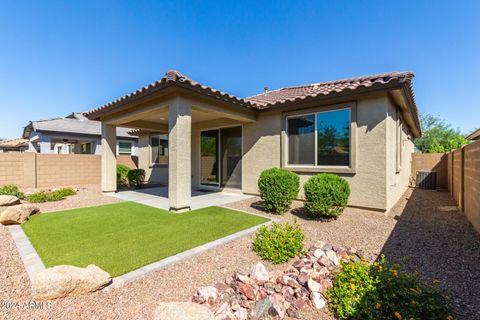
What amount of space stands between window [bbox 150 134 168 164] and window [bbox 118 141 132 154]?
8313mm

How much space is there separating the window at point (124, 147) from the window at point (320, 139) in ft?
58.2

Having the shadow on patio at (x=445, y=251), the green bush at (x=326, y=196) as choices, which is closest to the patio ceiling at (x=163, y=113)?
the green bush at (x=326, y=196)

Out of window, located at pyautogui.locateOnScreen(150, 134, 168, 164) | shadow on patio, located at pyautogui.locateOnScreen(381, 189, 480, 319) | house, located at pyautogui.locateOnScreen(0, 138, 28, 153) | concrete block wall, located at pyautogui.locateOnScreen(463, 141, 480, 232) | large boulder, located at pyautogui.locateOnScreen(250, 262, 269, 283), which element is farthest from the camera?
house, located at pyautogui.locateOnScreen(0, 138, 28, 153)

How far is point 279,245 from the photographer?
3.70m

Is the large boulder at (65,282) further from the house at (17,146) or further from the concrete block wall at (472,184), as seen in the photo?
the house at (17,146)

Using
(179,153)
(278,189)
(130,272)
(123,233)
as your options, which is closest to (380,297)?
(130,272)

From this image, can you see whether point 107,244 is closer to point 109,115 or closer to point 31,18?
point 109,115

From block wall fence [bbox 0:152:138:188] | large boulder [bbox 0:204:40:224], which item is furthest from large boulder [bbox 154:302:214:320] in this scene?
block wall fence [bbox 0:152:138:188]

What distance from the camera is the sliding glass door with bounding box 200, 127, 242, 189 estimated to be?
378 inches

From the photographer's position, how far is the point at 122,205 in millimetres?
7297

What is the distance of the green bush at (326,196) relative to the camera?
17.9 feet

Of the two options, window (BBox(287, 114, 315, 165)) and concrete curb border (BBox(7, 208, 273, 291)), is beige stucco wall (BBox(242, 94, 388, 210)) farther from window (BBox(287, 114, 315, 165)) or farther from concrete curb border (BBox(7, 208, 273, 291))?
concrete curb border (BBox(7, 208, 273, 291))

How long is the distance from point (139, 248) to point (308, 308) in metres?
2.99

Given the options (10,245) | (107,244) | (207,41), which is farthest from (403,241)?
(207,41)
